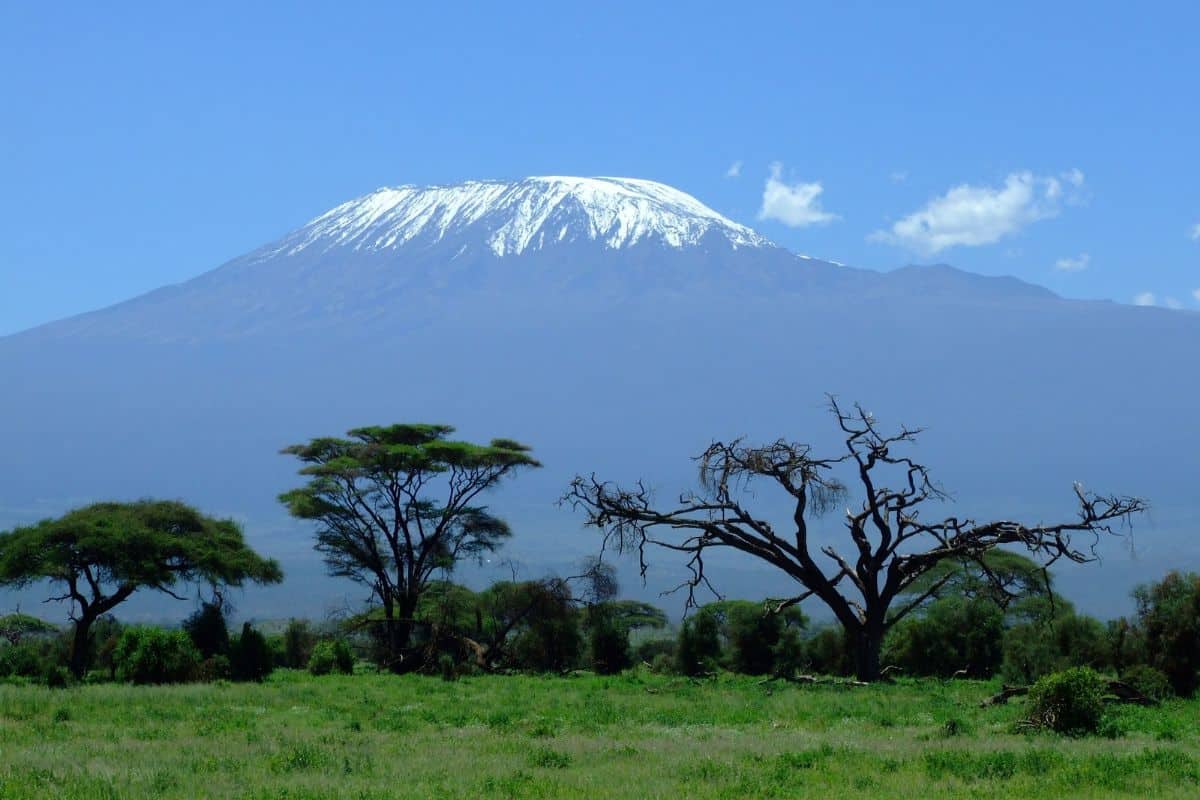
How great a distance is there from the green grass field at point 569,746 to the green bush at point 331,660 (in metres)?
9.09

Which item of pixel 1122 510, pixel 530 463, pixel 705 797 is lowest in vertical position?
pixel 705 797

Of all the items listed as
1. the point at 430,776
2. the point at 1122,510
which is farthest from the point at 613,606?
the point at 430,776

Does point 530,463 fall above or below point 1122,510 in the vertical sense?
above

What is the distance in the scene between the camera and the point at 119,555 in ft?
126

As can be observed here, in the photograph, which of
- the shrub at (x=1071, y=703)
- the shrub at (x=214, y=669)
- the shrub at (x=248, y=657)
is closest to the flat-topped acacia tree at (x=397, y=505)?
the shrub at (x=248, y=657)

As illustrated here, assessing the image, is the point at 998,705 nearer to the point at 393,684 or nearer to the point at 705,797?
the point at 705,797

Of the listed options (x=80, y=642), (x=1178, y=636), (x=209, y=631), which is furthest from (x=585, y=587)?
(x=1178, y=636)

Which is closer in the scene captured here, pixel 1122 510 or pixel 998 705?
pixel 998 705

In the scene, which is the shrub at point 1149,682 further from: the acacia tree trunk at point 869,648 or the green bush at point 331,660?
the green bush at point 331,660

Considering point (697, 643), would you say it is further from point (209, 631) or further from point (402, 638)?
point (209, 631)

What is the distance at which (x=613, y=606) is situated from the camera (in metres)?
46.2

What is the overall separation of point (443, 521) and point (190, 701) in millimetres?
19162

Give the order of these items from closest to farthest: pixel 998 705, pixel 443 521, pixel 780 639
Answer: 1. pixel 998 705
2. pixel 780 639
3. pixel 443 521

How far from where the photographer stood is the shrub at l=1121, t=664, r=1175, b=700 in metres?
26.1
